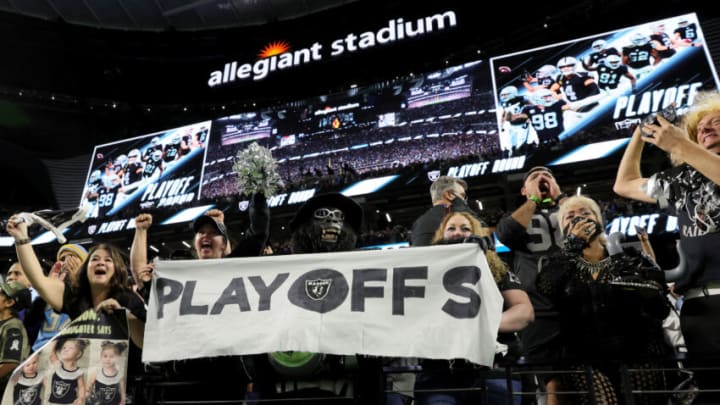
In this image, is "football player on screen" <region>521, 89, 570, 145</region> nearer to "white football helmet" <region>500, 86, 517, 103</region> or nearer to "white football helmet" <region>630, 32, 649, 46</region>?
"white football helmet" <region>500, 86, 517, 103</region>

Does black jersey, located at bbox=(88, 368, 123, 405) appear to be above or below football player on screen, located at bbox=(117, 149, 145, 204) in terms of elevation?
below

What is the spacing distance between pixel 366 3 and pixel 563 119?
10256 mm

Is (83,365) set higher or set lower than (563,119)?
lower

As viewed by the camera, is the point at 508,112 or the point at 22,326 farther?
the point at 508,112

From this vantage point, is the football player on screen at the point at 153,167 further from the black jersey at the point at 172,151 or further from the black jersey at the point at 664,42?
the black jersey at the point at 664,42

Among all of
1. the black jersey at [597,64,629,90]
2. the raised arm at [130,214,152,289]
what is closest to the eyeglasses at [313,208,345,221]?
the raised arm at [130,214,152,289]

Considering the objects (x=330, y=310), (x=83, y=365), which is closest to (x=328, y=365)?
(x=330, y=310)

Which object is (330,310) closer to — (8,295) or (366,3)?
(8,295)

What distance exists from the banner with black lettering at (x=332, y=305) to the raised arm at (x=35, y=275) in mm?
783

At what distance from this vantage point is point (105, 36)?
2162cm

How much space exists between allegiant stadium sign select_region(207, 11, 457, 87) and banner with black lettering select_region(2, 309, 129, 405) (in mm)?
16315

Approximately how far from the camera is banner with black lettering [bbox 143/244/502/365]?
230 cm

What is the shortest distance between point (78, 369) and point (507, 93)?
1238cm

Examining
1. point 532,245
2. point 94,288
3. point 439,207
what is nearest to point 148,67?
point 94,288
